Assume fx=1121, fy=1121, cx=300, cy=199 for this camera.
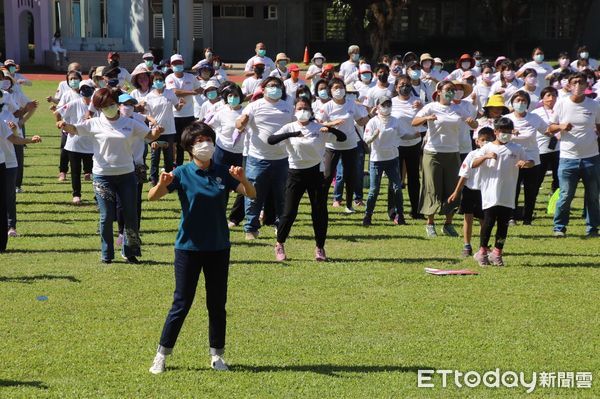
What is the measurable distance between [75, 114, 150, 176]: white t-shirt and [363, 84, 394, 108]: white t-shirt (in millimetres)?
6105

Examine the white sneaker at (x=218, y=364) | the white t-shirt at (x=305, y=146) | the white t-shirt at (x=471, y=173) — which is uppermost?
the white t-shirt at (x=305, y=146)

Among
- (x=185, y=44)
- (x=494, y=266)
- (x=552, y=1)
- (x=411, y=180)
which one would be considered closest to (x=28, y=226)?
(x=411, y=180)

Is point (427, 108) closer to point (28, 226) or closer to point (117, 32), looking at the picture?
Answer: point (28, 226)

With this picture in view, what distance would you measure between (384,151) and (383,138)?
187 millimetres

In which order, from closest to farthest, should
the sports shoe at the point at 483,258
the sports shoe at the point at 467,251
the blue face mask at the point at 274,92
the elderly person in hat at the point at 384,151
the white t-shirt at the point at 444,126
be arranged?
1. the sports shoe at the point at 483,258
2. the sports shoe at the point at 467,251
3. the blue face mask at the point at 274,92
4. the white t-shirt at the point at 444,126
5. the elderly person in hat at the point at 384,151

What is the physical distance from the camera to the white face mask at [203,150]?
8484 mm

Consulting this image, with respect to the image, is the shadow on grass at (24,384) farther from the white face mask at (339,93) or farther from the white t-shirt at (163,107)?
the white t-shirt at (163,107)

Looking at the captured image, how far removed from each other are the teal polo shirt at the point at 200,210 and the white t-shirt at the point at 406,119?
778cm

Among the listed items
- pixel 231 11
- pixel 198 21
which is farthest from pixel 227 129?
pixel 231 11

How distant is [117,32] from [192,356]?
143 ft

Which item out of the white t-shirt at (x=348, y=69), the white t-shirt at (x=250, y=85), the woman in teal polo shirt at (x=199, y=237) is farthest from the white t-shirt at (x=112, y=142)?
the white t-shirt at (x=348, y=69)

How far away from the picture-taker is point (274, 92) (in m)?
13.8

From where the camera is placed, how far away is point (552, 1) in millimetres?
55219

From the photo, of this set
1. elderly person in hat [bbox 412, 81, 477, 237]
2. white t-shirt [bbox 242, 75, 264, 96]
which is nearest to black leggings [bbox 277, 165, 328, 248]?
elderly person in hat [bbox 412, 81, 477, 237]
